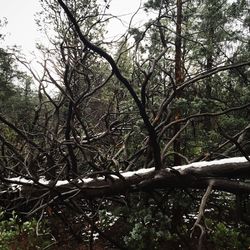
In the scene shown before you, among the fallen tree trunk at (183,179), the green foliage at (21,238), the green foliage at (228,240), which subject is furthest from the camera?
the green foliage at (228,240)

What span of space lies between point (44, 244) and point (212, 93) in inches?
220

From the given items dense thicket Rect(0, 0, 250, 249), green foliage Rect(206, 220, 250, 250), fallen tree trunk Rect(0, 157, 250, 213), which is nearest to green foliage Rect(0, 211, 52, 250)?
dense thicket Rect(0, 0, 250, 249)

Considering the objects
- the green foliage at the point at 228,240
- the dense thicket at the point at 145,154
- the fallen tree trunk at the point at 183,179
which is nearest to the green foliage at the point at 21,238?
the dense thicket at the point at 145,154

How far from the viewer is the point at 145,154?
5.73 meters

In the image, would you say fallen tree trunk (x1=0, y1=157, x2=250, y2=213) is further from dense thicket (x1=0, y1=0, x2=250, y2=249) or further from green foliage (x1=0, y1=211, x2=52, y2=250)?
green foliage (x1=0, y1=211, x2=52, y2=250)

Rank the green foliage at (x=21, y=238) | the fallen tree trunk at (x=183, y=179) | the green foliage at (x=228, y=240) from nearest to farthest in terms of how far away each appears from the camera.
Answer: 1. the fallen tree trunk at (x=183, y=179)
2. the green foliage at (x=21, y=238)
3. the green foliage at (x=228, y=240)

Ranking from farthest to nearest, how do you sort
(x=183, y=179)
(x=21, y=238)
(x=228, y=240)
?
(x=21, y=238) < (x=228, y=240) < (x=183, y=179)

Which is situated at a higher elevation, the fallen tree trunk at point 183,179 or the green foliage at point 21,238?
the fallen tree trunk at point 183,179

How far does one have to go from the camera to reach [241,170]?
9.70 feet

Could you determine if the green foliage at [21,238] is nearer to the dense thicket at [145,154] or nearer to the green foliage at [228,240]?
the dense thicket at [145,154]

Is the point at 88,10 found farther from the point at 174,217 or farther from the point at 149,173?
the point at 149,173

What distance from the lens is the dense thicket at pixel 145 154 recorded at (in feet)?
10.8

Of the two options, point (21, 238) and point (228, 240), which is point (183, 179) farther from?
point (21, 238)

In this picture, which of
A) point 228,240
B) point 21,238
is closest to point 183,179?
point 228,240
